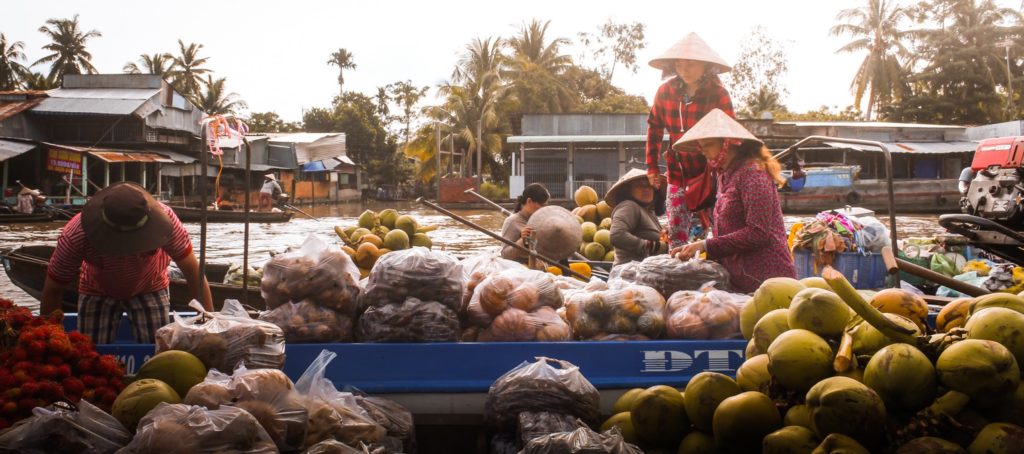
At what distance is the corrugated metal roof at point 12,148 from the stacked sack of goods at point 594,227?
2335 centimetres

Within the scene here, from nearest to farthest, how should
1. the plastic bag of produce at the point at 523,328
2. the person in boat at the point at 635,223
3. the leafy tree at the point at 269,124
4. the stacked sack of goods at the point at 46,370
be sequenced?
the stacked sack of goods at the point at 46,370
the plastic bag of produce at the point at 523,328
the person in boat at the point at 635,223
the leafy tree at the point at 269,124

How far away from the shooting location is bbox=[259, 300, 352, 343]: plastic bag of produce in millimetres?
2861

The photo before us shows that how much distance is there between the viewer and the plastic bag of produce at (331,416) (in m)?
2.20

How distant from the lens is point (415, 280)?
2.91 metres

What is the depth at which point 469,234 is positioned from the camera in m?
16.6

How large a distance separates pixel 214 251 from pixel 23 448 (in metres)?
12.9

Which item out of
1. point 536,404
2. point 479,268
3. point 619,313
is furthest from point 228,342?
point 619,313

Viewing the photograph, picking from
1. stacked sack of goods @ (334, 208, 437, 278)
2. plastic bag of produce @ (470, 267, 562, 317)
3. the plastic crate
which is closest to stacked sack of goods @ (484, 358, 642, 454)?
plastic bag of produce @ (470, 267, 562, 317)

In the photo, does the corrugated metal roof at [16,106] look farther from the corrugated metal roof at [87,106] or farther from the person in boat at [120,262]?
the person in boat at [120,262]

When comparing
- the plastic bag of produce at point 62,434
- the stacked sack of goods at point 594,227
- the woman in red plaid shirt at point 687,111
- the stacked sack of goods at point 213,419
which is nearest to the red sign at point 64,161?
the stacked sack of goods at point 594,227

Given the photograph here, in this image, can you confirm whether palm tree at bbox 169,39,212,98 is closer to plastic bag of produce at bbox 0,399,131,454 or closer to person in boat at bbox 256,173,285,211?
person in boat at bbox 256,173,285,211

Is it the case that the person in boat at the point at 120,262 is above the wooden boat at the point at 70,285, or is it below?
above

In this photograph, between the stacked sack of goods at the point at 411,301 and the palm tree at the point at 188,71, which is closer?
the stacked sack of goods at the point at 411,301

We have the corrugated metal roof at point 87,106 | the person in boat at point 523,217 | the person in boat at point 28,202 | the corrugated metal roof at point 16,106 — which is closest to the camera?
the person in boat at point 523,217
